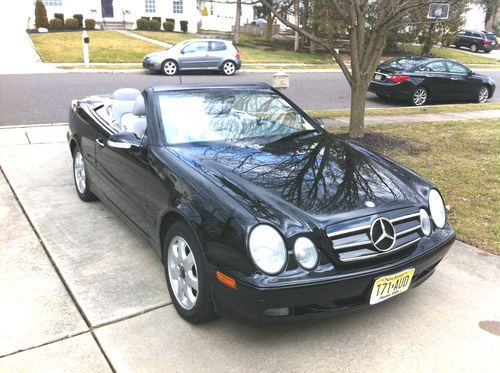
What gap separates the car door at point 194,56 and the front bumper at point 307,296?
1624 centimetres

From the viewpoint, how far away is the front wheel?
754 inches

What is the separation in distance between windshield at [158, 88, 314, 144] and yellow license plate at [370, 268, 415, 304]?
1.63m

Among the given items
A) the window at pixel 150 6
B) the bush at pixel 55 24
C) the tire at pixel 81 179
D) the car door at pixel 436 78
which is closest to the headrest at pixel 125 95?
the tire at pixel 81 179

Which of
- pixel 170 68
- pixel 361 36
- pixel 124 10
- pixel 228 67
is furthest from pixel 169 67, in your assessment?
pixel 124 10

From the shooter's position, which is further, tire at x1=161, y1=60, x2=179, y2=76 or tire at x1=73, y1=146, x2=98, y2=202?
tire at x1=161, y1=60, x2=179, y2=76

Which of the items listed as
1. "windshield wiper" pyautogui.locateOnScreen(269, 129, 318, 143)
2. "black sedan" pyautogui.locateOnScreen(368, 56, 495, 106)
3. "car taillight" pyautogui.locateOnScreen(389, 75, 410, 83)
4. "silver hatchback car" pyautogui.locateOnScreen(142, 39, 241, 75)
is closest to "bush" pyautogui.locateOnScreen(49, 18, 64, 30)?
"silver hatchback car" pyautogui.locateOnScreen(142, 39, 241, 75)

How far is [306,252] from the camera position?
2779mm

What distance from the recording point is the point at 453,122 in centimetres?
1052

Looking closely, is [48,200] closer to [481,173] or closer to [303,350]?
[303,350]

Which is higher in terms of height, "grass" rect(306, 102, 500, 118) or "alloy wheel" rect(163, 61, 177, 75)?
"alloy wheel" rect(163, 61, 177, 75)

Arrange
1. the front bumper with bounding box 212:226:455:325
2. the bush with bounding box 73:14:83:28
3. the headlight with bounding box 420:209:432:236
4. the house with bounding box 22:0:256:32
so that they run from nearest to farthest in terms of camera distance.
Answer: the front bumper with bounding box 212:226:455:325, the headlight with bounding box 420:209:432:236, the bush with bounding box 73:14:83:28, the house with bounding box 22:0:256:32

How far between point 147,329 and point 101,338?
28 cm

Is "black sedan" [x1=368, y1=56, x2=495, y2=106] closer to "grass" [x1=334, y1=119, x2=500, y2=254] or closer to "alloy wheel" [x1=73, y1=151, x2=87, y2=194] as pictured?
"grass" [x1=334, y1=119, x2=500, y2=254]

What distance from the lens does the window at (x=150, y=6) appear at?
36.0 m
